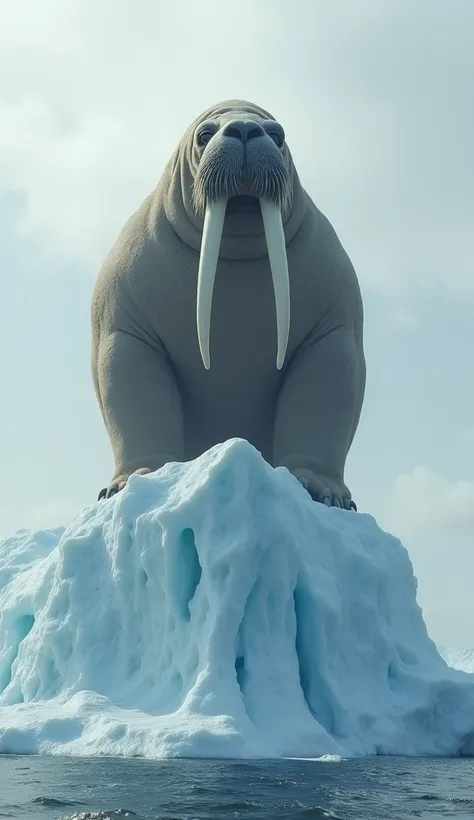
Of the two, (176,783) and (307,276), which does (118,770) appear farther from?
(307,276)

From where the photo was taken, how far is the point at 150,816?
188 inches

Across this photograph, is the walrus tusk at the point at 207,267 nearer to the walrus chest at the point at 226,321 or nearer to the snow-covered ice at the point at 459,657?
the walrus chest at the point at 226,321

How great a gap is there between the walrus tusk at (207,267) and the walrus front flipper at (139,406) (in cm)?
84

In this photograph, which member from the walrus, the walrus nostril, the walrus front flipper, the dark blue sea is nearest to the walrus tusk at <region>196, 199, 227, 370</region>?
the walrus

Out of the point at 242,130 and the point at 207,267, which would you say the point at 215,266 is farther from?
the point at 242,130

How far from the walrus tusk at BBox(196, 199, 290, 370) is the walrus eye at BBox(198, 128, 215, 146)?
66 cm

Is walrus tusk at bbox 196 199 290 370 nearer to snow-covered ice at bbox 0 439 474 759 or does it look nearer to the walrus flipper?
the walrus flipper

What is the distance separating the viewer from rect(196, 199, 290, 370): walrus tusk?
8.73 m

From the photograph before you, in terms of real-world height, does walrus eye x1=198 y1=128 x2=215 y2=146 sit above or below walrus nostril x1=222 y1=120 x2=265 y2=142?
above

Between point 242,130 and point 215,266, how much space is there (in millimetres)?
1014

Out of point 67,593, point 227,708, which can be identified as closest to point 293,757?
point 227,708

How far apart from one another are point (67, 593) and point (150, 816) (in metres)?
3.68

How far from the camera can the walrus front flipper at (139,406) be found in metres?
9.41

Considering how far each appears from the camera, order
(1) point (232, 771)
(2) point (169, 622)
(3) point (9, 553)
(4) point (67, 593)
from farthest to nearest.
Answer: (3) point (9, 553) < (4) point (67, 593) < (2) point (169, 622) < (1) point (232, 771)
